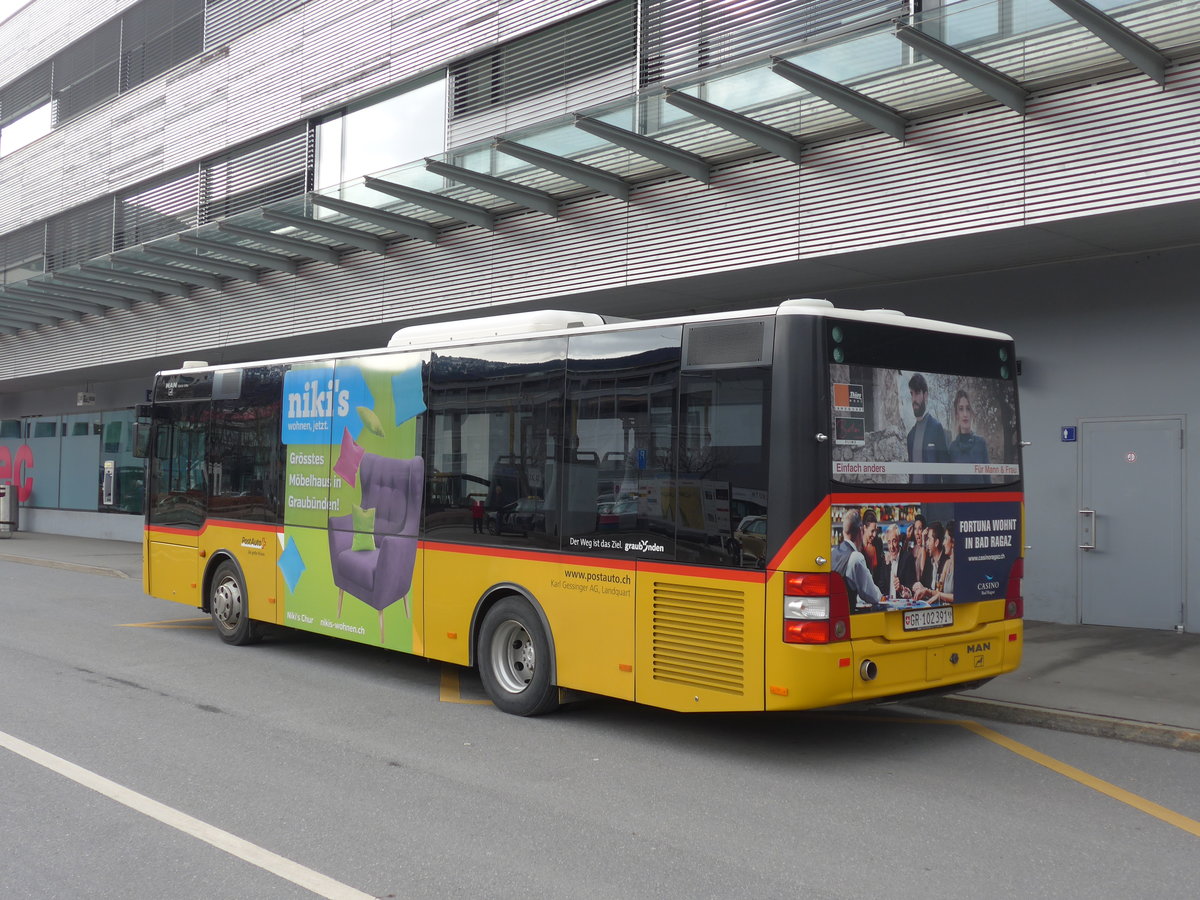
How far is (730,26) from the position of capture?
1275 cm

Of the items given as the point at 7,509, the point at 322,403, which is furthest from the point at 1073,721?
the point at 7,509

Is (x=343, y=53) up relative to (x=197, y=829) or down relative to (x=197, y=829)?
up

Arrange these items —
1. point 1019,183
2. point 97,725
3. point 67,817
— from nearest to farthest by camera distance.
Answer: point 67,817
point 97,725
point 1019,183

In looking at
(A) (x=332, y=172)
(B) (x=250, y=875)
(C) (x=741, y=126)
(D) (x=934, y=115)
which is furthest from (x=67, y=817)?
(A) (x=332, y=172)

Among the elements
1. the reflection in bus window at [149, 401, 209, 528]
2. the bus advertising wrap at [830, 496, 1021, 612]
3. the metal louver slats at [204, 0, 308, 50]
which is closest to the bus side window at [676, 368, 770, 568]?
the bus advertising wrap at [830, 496, 1021, 612]

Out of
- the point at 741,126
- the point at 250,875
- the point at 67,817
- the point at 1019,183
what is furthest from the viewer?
the point at 741,126

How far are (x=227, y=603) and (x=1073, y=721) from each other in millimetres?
8107

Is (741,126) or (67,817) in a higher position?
(741,126)

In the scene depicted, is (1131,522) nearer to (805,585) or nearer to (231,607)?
(805,585)

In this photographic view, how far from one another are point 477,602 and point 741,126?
5.83 m

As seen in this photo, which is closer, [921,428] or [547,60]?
[921,428]

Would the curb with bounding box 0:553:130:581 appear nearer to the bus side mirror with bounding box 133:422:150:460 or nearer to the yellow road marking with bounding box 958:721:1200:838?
the bus side mirror with bounding box 133:422:150:460

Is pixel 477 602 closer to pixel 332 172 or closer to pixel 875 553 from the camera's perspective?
pixel 875 553

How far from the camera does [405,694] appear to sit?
892cm
